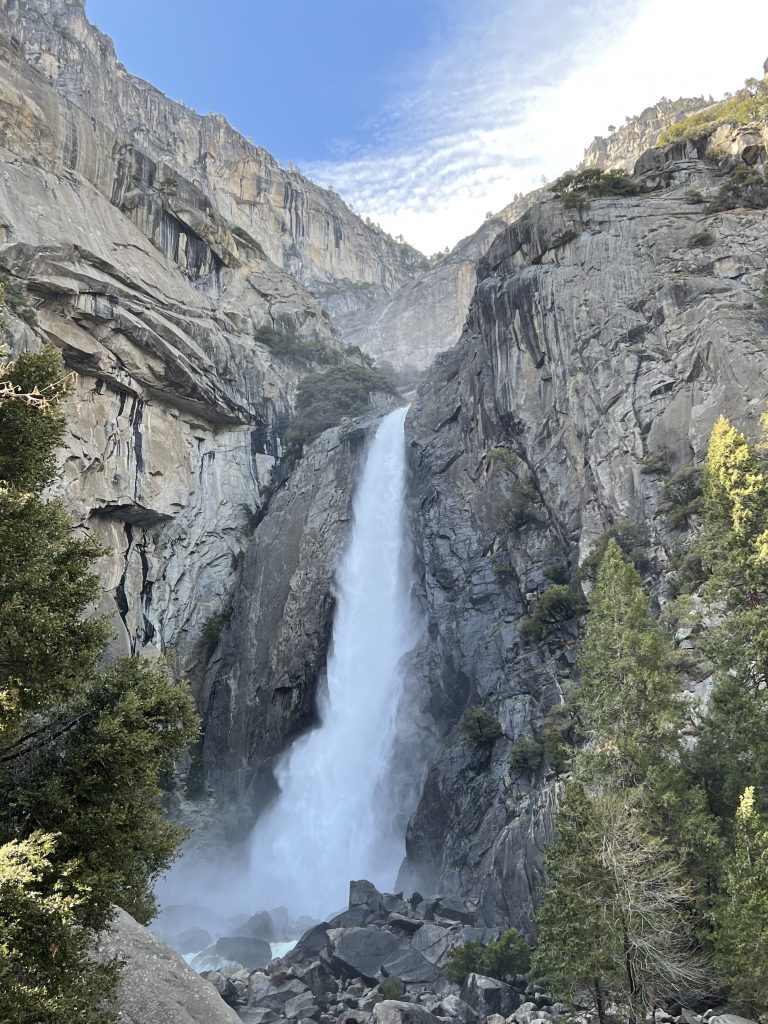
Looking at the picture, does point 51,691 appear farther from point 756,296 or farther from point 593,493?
point 756,296

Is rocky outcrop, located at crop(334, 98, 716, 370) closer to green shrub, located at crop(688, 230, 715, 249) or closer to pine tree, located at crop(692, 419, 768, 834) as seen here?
green shrub, located at crop(688, 230, 715, 249)

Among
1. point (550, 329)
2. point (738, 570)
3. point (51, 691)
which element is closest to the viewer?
point (51, 691)

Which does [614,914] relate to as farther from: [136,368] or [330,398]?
[330,398]

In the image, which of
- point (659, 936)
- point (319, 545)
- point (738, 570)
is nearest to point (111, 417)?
point (319, 545)

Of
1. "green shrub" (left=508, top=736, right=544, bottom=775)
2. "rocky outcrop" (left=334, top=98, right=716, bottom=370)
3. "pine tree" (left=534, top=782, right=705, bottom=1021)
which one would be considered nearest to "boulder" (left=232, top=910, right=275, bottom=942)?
"green shrub" (left=508, top=736, right=544, bottom=775)

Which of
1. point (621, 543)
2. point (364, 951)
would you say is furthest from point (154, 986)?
point (621, 543)
